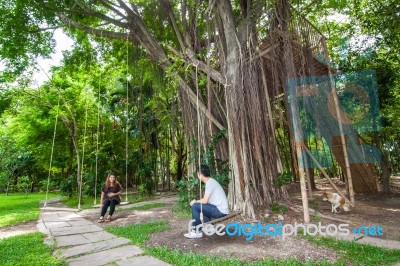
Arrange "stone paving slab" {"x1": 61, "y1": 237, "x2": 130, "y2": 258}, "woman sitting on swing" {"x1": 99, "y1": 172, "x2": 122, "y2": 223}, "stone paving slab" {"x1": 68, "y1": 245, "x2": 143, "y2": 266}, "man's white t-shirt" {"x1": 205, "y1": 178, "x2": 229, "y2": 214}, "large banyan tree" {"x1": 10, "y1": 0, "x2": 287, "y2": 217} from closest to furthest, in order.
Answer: "stone paving slab" {"x1": 68, "y1": 245, "x2": 143, "y2": 266}, "stone paving slab" {"x1": 61, "y1": 237, "x2": 130, "y2": 258}, "man's white t-shirt" {"x1": 205, "y1": 178, "x2": 229, "y2": 214}, "large banyan tree" {"x1": 10, "y1": 0, "x2": 287, "y2": 217}, "woman sitting on swing" {"x1": 99, "y1": 172, "x2": 122, "y2": 223}

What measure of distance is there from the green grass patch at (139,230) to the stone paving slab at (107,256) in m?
0.22

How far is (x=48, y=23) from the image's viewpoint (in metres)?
6.02

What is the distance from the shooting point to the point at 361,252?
2650 millimetres

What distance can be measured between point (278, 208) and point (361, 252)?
1.55 metres

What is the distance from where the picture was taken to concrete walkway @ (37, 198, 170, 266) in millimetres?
2649

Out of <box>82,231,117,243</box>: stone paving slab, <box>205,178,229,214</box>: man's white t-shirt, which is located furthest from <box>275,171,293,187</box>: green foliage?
<box>82,231,117,243</box>: stone paving slab

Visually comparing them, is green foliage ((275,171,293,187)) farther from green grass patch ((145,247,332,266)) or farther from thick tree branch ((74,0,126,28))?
thick tree branch ((74,0,126,28))

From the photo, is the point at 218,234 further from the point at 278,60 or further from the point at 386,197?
the point at 386,197

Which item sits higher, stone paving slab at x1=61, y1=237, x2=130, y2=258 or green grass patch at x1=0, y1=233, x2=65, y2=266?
green grass patch at x1=0, y1=233, x2=65, y2=266

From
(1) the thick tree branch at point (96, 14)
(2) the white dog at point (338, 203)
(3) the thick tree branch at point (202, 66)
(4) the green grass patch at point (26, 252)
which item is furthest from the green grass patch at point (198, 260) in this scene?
(1) the thick tree branch at point (96, 14)

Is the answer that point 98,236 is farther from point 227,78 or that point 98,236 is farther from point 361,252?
point 361,252

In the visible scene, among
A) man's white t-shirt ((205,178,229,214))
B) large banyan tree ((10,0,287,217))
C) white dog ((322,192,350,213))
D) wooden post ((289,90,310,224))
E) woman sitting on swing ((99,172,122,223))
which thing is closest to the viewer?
man's white t-shirt ((205,178,229,214))

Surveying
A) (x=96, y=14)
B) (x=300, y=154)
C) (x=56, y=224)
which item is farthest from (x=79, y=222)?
(x=96, y=14)

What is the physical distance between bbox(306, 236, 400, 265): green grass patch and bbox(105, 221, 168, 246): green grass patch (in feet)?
6.81
